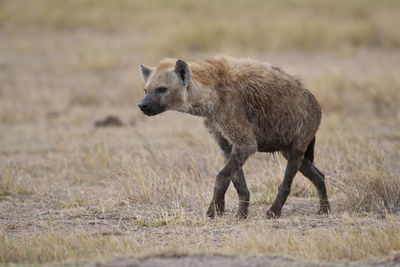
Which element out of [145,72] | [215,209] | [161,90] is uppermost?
[145,72]

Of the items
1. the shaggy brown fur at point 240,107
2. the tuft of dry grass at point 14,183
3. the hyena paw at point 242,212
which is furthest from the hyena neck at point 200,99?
the tuft of dry grass at point 14,183

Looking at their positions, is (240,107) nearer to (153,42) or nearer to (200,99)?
(200,99)

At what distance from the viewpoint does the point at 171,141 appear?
10.1 m

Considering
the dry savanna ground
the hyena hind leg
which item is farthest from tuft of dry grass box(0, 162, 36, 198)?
the hyena hind leg

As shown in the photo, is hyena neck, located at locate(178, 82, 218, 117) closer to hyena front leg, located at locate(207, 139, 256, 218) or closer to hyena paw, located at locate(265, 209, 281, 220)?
hyena front leg, located at locate(207, 139, 256, 218)

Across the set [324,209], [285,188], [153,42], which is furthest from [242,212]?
[153,42]

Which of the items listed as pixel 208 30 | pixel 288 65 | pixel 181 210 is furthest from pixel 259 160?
pixel 208 30

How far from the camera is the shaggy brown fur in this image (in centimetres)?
571

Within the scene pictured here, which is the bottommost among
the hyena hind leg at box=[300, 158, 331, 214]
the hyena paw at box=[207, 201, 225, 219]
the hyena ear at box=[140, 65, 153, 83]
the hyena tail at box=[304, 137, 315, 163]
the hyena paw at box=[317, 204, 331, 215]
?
the hyena paw at box=[317, 204, 331, 215]

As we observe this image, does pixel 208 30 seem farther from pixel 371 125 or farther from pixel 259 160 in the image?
pixel 259 160

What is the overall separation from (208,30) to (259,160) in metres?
11.5

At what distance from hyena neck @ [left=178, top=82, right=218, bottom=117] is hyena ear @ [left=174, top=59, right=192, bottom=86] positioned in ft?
Answer: 0.21

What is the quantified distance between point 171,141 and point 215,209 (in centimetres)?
435

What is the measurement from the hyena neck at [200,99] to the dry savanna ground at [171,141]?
0.93 metres
